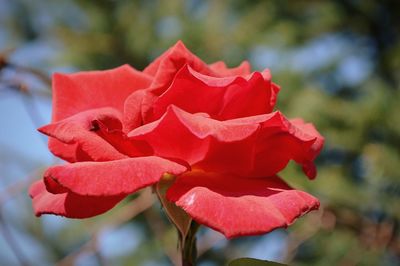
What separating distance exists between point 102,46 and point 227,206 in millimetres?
2164

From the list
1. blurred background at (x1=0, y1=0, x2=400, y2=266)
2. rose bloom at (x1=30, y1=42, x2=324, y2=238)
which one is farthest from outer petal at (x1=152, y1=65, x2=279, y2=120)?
blurred background at (x1=0, y1=0, x2=400, y2=266)

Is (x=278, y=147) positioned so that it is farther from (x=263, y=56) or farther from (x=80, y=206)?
(x=263, y=56)

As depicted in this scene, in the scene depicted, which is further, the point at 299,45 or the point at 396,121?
the point at 299,45

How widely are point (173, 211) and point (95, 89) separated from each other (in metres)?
0.09

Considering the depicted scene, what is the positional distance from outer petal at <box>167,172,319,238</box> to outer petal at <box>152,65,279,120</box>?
0.11 feet

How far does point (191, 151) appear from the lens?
254 mm

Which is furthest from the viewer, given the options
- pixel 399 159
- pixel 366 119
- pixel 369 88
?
pixel 369 88

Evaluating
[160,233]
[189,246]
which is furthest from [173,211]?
[160,233]

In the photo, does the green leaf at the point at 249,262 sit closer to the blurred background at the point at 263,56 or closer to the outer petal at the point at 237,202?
the outer petal at the point at 237,202

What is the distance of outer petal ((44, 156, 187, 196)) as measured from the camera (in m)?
0.22

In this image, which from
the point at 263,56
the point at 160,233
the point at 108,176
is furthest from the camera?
the point at 263,56

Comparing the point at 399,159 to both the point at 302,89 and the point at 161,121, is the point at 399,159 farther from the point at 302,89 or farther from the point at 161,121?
the point at 161,121

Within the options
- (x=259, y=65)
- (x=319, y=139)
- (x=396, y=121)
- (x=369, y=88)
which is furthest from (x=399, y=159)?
(x=319, y=139)

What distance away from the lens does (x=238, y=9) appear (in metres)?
2.34
